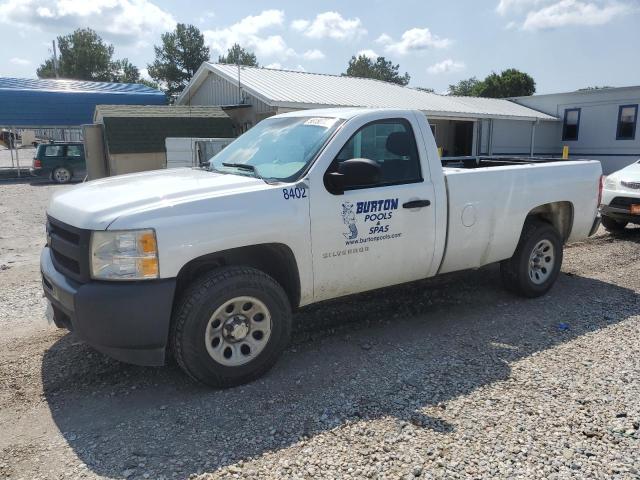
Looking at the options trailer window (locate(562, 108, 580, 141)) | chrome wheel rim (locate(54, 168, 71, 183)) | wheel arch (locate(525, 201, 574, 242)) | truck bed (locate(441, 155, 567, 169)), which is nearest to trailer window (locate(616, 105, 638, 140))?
trailer window (locate(562, 108, 580, 141))

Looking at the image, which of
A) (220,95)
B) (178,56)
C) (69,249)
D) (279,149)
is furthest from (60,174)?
(178,56)

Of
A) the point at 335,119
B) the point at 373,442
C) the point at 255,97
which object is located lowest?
the point at 373,442

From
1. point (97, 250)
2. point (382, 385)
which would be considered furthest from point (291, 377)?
point (97, 250)

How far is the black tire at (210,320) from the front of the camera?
3.48 meters

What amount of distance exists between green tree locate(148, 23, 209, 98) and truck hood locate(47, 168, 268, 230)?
54096 mm

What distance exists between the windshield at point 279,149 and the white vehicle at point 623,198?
258 inches

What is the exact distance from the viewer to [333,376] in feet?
12.9

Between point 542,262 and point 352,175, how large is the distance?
3.01m

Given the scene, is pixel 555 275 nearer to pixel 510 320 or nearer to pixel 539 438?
pixel 510 320

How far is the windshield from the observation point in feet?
13.5

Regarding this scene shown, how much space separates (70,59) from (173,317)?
70887 millimetres

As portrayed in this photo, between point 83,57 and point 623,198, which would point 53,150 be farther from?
point 83,57

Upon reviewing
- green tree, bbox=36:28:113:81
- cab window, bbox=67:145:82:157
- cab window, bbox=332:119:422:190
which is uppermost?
green tree, bbox=36:28:113:81

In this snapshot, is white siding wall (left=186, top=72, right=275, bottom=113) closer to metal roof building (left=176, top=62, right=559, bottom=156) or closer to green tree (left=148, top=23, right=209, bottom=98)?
metal roof building (left=176, top=62, right=559, bottom=156)
